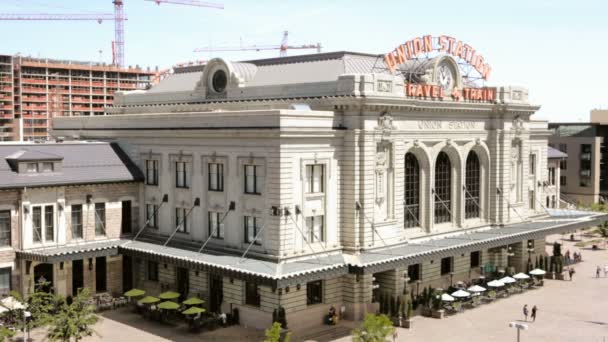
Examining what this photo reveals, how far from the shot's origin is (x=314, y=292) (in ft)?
197

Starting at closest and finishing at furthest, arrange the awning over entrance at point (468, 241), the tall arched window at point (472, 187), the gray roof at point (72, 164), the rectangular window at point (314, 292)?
the awning over entrance at point (468, 241) < the rectangular window at point (314, 292) < the gray roof at point (72, 164) < the tall arched window at point (472, 187)

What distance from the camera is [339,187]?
62.5 metres

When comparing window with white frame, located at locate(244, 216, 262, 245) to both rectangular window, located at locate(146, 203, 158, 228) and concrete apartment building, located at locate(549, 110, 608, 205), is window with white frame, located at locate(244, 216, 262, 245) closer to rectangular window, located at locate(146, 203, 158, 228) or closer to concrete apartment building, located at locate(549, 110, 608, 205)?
rectangular window, located at locate(146, 203, 158, 228)

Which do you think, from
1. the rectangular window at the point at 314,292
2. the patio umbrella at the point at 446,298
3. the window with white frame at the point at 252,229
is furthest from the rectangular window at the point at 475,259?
the window with white frame at the point at 252,229

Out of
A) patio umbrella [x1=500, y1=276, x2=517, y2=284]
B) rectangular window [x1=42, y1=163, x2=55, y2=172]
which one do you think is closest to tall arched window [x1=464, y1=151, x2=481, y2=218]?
patio umbrella [x1=500, y1=276, x2=517, y2=284]

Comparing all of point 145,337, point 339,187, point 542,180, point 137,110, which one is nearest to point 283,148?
point 339,187

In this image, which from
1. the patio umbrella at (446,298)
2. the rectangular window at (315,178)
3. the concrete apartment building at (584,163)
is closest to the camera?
the rectangular window at (315,178)

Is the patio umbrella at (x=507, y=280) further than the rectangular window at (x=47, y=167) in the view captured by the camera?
Yes

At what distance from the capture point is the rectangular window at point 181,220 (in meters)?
66.8

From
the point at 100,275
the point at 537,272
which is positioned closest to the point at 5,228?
the point at 100,275

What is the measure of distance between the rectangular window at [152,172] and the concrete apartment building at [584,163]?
335ft

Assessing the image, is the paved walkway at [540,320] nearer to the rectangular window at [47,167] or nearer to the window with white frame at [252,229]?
the window with white frame at [252,229]

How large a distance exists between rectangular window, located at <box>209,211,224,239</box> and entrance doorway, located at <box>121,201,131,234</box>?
10214mm

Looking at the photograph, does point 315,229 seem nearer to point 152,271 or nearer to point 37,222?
point 152,271
